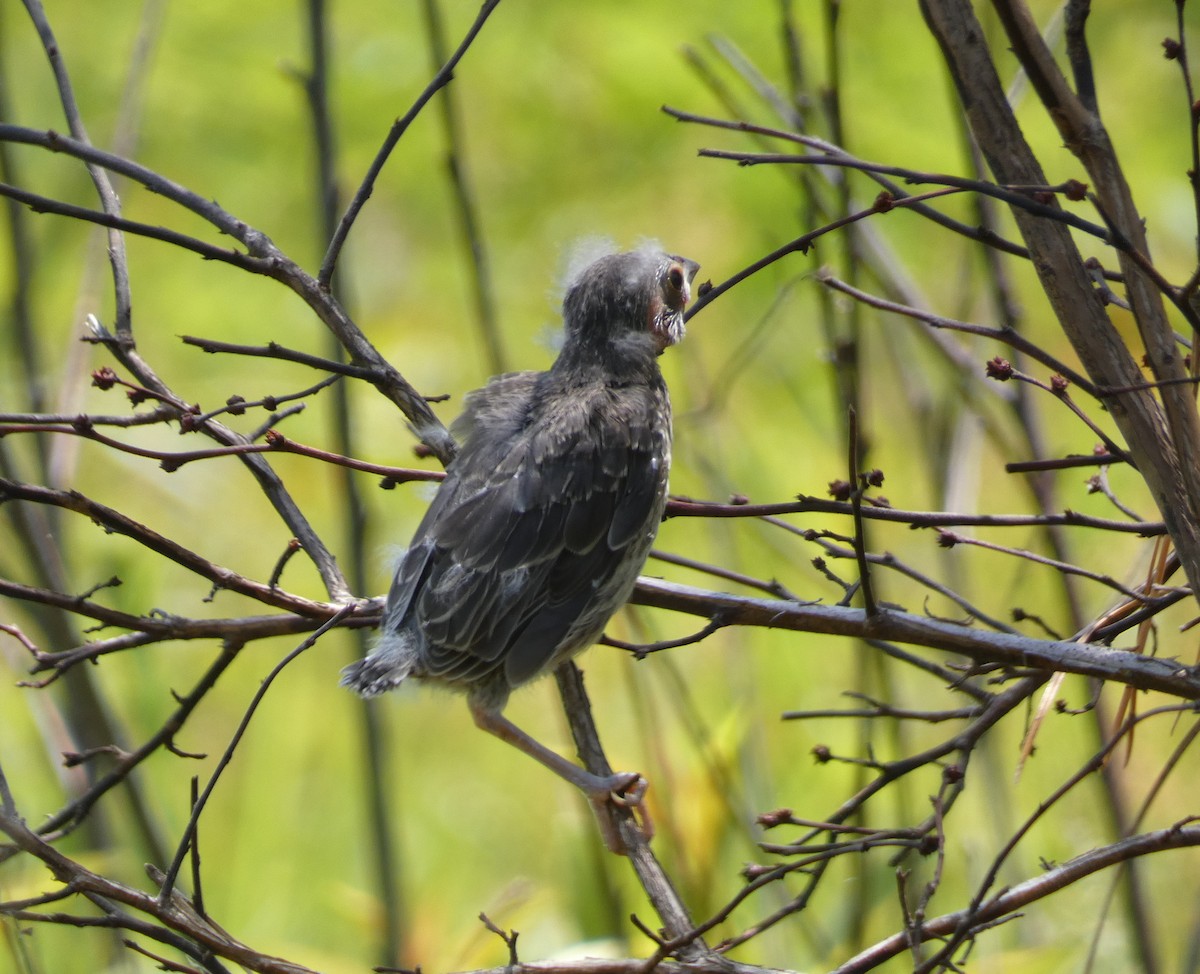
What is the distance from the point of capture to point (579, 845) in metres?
3.61

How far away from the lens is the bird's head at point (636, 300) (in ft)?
10.1

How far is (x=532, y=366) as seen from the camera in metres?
6.70

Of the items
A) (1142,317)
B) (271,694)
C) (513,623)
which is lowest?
(1142,317)

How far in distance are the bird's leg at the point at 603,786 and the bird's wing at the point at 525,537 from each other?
16cm

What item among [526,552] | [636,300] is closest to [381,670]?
[526,552]

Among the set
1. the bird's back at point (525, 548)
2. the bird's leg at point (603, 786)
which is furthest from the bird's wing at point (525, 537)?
the bird's leg at point (603, 786)

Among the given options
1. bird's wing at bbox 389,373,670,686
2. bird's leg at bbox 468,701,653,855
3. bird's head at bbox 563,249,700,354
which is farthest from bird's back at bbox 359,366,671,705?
bird's head at bbox 563,249,700,354

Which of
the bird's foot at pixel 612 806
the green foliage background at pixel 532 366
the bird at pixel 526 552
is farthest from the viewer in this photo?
the green foliage background at pixel 532 366

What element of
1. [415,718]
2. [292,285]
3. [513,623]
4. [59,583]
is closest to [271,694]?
[415,718]

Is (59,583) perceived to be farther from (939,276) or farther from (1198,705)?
(939,276)

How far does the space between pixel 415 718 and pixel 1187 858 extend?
10.3ft

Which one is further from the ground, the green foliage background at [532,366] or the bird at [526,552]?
the green foliage background at [532,366]

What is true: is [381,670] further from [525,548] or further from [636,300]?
[636,300]

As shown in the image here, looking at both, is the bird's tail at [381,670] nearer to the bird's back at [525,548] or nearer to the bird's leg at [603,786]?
the bird's back at [525,548]
